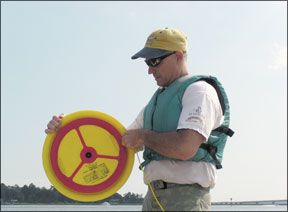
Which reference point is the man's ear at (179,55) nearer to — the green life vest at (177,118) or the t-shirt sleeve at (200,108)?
the green life vest at (177,118)

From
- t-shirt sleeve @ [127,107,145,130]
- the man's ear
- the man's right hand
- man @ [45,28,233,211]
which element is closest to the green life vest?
man @ [45,28,233,211]

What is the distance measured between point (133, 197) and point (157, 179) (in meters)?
1.64

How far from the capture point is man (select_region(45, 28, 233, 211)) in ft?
13.7

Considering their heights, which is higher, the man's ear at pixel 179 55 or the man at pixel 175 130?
the man's ear at pixel 179 55

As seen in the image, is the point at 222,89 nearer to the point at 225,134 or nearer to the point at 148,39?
the point at 225,134

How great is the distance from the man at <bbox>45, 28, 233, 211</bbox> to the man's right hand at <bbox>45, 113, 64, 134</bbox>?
57 centimetres

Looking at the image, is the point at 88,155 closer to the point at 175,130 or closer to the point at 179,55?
the point at 175,130

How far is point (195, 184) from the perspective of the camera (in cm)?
436

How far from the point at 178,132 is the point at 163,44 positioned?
2.30 feet

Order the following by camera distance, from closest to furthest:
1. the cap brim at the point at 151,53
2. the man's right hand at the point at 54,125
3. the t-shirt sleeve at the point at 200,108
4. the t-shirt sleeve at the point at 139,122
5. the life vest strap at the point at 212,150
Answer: the t-shirt sleeve at the point at 200,108, the life vest strap at the point at 212,150, the cap brim at the point at 151,53, the man's right hand at the point at 54,125, the t-shirt sleeve at the point at 139,122

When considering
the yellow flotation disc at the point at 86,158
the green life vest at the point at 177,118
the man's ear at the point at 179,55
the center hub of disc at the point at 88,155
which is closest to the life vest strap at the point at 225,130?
the green life vest at the point at 177,118

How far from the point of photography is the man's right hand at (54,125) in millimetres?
4785

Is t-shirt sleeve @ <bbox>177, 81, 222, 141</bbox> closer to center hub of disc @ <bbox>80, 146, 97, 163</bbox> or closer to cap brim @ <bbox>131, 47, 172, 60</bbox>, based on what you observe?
cap brim @ <bbox>131, 47, 172, 60</bbox>

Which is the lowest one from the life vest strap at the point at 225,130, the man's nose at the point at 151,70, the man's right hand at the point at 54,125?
the life vest strap at the point at 225,130
